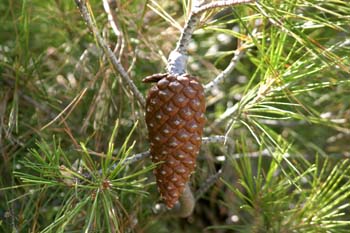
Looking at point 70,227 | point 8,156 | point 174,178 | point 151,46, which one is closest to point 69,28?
point 151,46

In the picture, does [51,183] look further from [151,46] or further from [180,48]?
[151,46]

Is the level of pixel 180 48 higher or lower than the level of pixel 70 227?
higher

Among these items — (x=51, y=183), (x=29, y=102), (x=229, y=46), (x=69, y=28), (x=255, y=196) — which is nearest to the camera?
(x=51, y=183)

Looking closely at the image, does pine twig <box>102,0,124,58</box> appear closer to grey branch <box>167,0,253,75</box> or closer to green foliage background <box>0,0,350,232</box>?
green foliage background <box>0,0,350,232</box>

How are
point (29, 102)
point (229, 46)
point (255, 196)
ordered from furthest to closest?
point (229, 46), point (29, 102), point (255, 196)

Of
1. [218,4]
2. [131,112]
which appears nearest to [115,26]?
[131,112]

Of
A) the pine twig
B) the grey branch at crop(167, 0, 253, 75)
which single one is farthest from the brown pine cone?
the pine twig

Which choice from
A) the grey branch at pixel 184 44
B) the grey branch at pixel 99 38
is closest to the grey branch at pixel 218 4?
the grey branch at pixel 184 44

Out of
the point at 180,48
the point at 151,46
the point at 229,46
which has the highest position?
the point at 180,48
